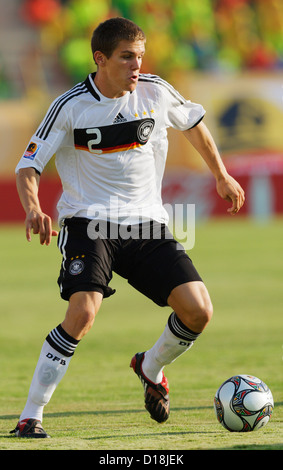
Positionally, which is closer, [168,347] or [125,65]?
[125,65]

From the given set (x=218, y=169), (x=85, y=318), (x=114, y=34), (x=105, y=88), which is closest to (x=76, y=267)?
(x=85, y=318)

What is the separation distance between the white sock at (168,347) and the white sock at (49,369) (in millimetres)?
742

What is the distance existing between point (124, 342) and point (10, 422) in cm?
398

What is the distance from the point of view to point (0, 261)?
1847 cm

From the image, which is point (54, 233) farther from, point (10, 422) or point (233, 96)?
point (233, 96)

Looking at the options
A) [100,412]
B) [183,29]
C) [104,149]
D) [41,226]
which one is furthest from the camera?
[183,29]

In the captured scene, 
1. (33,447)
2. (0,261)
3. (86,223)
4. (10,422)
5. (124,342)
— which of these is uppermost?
(86,223)

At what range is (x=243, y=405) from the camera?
5230mm

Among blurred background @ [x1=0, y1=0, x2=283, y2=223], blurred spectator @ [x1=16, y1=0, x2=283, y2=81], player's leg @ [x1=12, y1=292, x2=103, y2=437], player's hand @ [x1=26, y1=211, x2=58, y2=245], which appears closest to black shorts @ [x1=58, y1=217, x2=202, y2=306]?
player's leg @ [x1=12, y1=292, x2=103, y2=437]

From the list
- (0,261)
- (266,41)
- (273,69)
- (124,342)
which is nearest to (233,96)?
(273,69)

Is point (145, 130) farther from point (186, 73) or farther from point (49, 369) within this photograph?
point (186, 73)

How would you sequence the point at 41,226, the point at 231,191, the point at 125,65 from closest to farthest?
the point at 41,226, the point at 125,65, the point at 231,191

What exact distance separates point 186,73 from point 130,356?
25.0 meters

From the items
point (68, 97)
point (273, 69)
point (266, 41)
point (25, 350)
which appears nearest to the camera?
point (68, 97)
